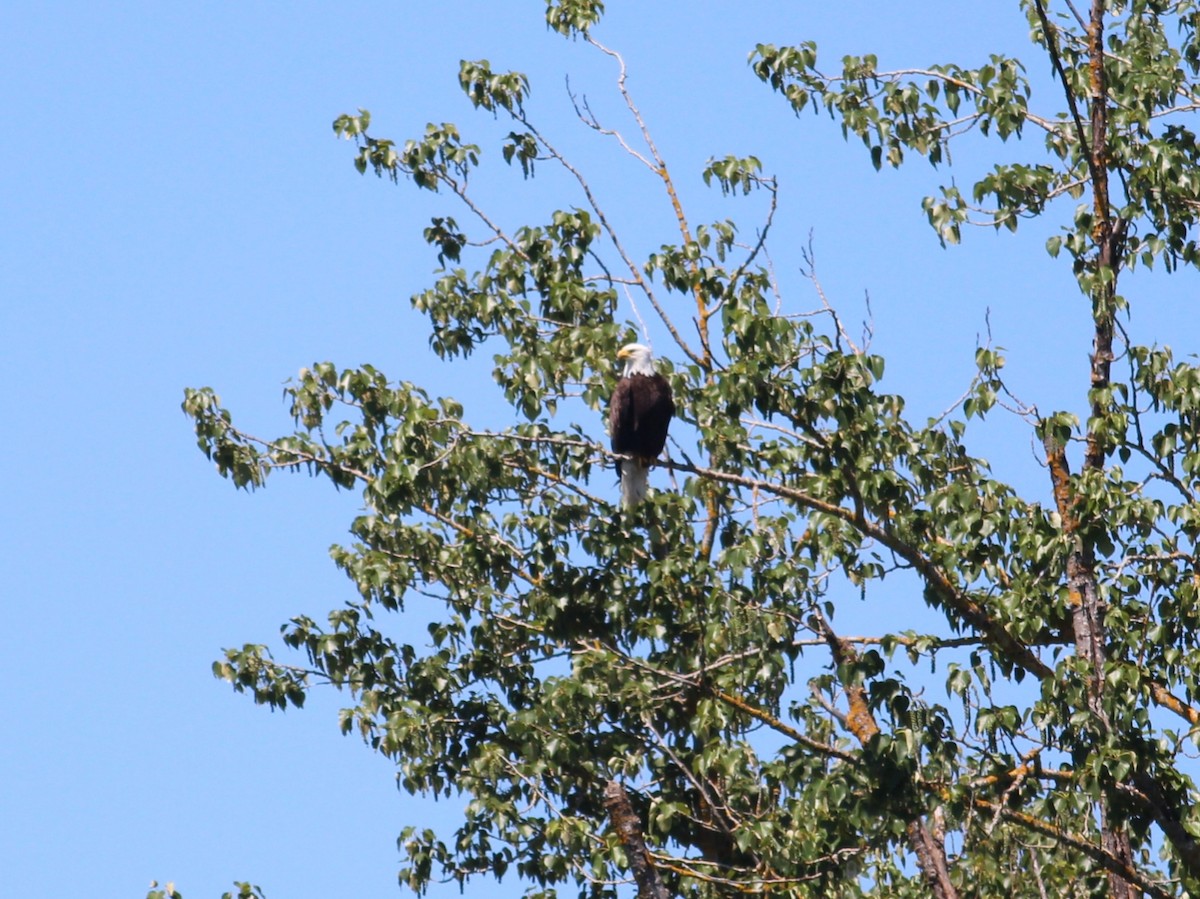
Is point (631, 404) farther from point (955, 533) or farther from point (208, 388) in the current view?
point (955, 533)

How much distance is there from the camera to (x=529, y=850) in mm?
7875

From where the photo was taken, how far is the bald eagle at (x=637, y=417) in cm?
890

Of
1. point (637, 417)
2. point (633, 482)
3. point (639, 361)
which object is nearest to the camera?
point (633, 482)

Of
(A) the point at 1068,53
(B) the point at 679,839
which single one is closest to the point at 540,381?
(B) the point at 679,839

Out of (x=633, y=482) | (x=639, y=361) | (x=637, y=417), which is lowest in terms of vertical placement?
(x=633, y=482)

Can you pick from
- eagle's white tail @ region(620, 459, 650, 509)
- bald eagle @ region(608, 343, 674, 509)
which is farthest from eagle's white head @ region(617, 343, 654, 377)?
eagle's white tail @ region(620, 459, 650, 509)

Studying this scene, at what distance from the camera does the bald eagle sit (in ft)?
29.2

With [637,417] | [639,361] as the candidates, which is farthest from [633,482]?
[639,361]

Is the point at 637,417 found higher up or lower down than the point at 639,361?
lower down

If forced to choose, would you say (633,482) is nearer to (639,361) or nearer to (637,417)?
(637,417)

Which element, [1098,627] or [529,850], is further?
[529,850]

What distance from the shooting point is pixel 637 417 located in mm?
9234

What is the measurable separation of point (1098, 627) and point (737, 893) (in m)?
1.83

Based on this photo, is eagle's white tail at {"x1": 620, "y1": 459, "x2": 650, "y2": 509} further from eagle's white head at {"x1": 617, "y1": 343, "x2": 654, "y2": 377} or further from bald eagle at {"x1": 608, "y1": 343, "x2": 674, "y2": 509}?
eagle's white head at {"x1": 617, "y1": 343, "x2": 654, "y2": 377}
